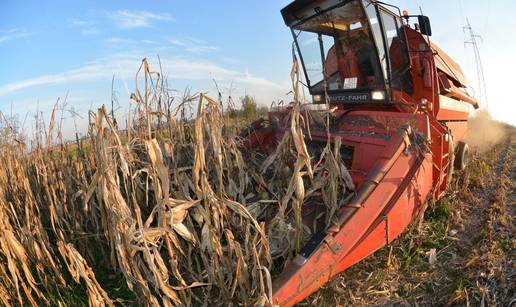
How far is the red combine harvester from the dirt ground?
200mm

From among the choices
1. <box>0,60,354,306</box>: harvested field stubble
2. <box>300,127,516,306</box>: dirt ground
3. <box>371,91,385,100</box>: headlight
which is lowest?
<box>300,127,516,306</box>: dirt ground

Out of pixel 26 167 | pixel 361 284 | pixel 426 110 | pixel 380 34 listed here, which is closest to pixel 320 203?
pixel 361 284

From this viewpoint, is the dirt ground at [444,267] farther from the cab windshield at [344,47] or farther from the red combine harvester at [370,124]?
the cab windshield at [344,47]

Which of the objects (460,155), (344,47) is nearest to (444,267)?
(460,155)

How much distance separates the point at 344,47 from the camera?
4.13 metres

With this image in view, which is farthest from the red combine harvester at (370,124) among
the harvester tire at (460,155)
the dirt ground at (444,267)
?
the dirt ground at (444,267)

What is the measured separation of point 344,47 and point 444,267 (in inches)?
Answer: 106

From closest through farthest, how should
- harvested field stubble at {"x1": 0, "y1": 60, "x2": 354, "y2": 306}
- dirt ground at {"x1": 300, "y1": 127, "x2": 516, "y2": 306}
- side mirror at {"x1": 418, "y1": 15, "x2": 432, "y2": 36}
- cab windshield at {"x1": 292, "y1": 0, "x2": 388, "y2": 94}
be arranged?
harvested field stubble at {"x1": 0, "y1": 60, "x2": 354, "y2": 306} → dirt ground at {"x1": 300, "y1": 127, "x2": 516, "y2": 306} → cab windshield at {"x1": 292, "y1": 0, "x2": 388, "y2": 94} → side mirror at {"x1": 418, "y1": 15, "x2": 432, "y2": 36}

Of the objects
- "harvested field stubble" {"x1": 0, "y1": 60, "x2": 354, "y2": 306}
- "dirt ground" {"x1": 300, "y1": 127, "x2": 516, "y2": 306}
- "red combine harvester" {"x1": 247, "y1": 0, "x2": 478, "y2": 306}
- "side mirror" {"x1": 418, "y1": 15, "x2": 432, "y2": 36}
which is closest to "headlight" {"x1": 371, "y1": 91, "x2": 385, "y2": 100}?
"red combine harvester" {"x1": 247, "y1": 0, "x2": 478, "y2": 306}

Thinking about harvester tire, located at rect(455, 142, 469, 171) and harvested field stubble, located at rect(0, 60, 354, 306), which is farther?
harvester tire, located at rect(455, 142, 469, 171)

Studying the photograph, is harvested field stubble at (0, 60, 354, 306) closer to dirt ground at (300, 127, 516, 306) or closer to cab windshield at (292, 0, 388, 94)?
dirt ground at (300, 127, 516, 306)

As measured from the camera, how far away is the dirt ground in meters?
2.05

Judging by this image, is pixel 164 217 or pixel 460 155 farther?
pixel 460 155

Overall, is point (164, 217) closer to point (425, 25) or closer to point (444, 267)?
point (444, 267)
